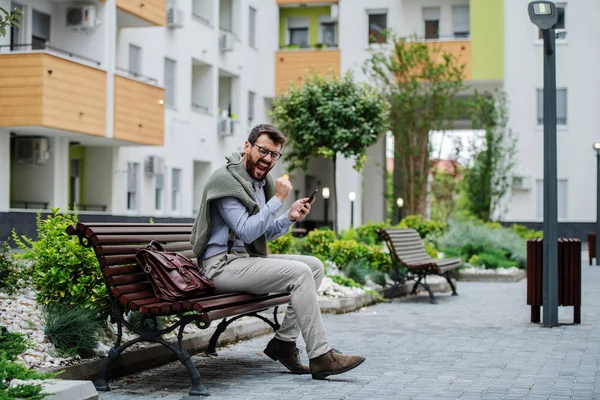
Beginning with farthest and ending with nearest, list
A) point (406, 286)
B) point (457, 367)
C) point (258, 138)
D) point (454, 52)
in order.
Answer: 1. point (454, 52)
2. point (406, 286)
3. point (457, 367)
4. point (258, 138)

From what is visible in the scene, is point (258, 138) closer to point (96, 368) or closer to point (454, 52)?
point (96, 368)

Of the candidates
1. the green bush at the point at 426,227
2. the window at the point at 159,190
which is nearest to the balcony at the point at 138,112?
the window at the point at 159,190

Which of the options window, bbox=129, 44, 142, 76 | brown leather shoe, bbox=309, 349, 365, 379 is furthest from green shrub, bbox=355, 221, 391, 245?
brown leather shoe, bbox=309, 349, 365, 379

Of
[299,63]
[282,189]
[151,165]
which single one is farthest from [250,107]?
[282,189]

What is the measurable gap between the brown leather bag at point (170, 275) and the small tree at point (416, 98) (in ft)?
104

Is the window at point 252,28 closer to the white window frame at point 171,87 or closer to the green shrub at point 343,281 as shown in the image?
the white window frame at point 171,87

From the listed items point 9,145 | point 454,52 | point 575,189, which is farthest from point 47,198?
point 575,189

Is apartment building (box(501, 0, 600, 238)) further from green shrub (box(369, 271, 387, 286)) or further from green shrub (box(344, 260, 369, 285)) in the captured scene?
green shrub (box(344, 260, 369, 285))

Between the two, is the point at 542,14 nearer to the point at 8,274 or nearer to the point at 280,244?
the point at 280,244

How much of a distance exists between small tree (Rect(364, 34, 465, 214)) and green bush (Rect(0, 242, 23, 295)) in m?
30.2

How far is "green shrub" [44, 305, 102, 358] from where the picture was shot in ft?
27.5

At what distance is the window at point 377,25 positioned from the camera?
44.2 metres

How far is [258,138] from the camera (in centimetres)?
859

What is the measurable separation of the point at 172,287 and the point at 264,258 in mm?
872
